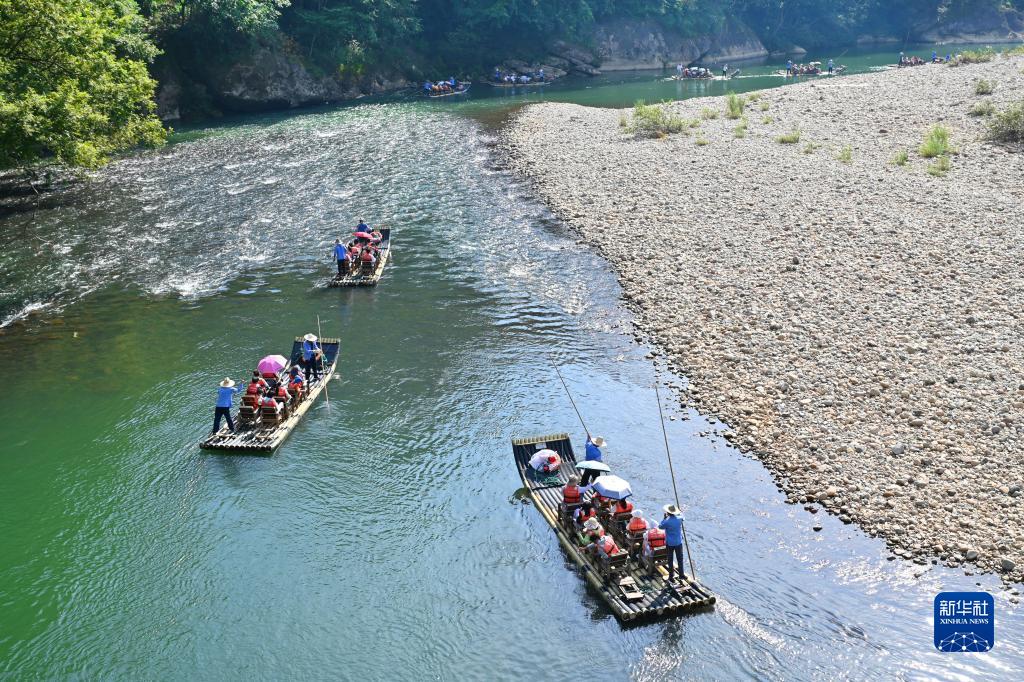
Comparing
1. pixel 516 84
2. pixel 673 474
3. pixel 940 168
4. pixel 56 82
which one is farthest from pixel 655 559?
pixel 516 84

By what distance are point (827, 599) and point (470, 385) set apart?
13282 millimetres

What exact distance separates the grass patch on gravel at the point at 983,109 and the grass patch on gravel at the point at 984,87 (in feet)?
17.0

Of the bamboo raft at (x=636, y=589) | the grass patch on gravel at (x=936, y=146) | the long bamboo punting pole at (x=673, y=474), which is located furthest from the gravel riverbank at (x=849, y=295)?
the bamboo raft at (x=636, y=589)

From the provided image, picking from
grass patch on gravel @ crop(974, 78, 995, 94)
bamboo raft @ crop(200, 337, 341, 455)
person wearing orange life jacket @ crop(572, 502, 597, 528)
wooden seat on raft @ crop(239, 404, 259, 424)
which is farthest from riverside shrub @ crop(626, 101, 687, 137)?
person wearing orange life jacket @ crop(572, 502, 597, 528)

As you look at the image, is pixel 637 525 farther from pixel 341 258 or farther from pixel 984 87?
pixel 984 87

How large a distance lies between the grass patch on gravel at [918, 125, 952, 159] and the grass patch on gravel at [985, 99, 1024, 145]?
7.91 feet

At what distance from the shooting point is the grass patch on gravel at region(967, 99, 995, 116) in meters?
48.9

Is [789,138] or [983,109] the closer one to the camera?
[983,109]

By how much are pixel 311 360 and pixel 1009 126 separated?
128ft

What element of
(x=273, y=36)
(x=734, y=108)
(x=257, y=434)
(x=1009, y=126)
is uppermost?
(x=273, y=36)

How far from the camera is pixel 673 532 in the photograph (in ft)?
58.6

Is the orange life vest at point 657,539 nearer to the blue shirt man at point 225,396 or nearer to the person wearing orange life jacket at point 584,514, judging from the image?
the person wearing orange life jacket at point 584,514

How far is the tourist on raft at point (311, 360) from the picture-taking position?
27.6 m

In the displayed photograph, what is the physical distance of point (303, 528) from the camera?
21.1 m
